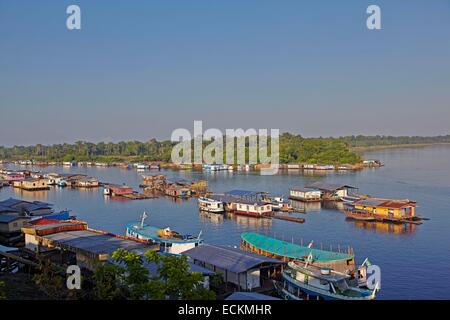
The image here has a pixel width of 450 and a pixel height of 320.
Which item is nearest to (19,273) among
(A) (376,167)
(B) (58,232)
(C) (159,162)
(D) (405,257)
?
(B) (58,232)

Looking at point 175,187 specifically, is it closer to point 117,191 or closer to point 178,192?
point 178,192

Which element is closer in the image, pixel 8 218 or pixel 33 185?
pixel 8 218

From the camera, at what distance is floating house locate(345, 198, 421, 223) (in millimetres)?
14828

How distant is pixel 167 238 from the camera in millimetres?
11211

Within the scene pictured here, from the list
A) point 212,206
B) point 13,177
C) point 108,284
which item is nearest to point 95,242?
point 108,284

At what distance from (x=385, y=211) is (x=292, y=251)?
6.70 meters

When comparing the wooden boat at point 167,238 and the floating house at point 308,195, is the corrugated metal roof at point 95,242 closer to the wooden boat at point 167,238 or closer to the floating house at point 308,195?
the wooden boat at point 167,238

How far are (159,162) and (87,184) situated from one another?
1825 centimetres

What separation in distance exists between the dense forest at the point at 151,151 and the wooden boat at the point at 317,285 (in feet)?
100

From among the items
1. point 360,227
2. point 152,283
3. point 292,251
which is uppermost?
point 152,283

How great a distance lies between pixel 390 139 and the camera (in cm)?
9119

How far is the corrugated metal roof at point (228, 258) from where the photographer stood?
25.3ft

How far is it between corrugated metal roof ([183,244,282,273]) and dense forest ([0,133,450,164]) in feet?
98.9

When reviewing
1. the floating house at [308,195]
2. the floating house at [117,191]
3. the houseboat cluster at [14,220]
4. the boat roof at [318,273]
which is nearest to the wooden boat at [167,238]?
the houseboat cluster at [14,220]
